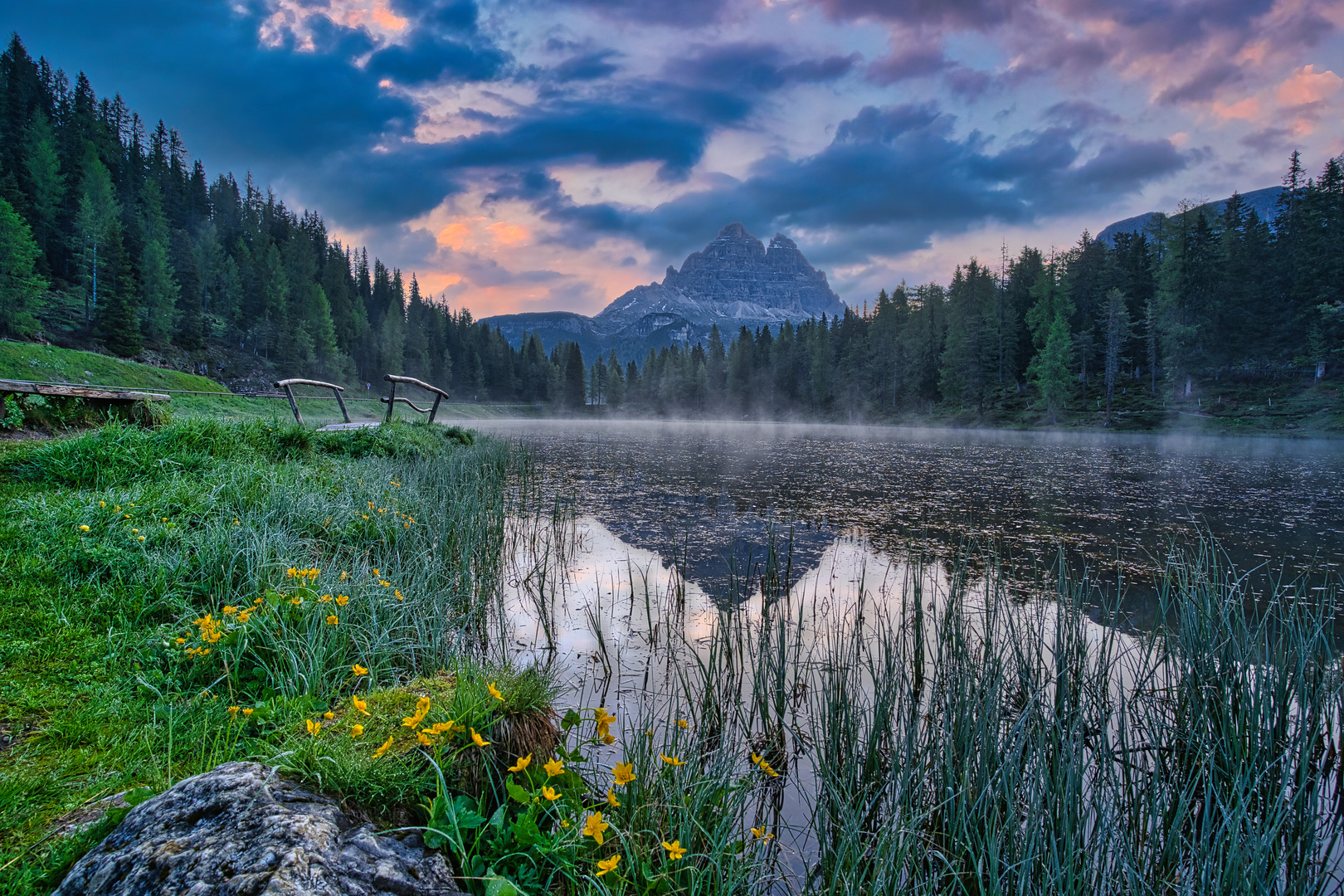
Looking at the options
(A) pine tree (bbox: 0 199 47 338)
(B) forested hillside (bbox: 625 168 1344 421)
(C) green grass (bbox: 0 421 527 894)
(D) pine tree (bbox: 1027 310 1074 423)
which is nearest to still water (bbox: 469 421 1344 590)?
(C) green grass (bbox: 0 421 527 894)

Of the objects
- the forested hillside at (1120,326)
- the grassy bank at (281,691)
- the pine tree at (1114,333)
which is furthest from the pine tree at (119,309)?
the pine tree at (1114,333)

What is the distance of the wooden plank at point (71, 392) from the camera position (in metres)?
6.91

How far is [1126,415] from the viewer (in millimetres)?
39062

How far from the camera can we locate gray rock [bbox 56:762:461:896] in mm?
1324

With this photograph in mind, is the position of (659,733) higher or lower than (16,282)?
lower

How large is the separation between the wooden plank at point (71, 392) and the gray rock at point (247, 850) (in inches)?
321

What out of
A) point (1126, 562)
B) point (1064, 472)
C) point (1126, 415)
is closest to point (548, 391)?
point (1126, 415)

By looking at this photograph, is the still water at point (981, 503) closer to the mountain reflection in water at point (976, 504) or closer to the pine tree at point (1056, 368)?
the mountain reflection in water at point (976, 504)

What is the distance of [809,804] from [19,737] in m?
3.50

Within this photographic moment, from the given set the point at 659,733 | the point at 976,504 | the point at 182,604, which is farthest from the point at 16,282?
the point at 976,504

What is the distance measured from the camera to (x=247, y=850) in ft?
4.60

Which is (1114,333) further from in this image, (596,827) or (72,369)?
(72,369)

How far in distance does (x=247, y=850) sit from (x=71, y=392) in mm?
9503

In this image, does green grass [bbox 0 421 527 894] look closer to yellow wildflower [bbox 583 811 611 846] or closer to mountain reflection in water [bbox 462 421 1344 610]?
yellow wildflower [bbox 583 811 611 846]
